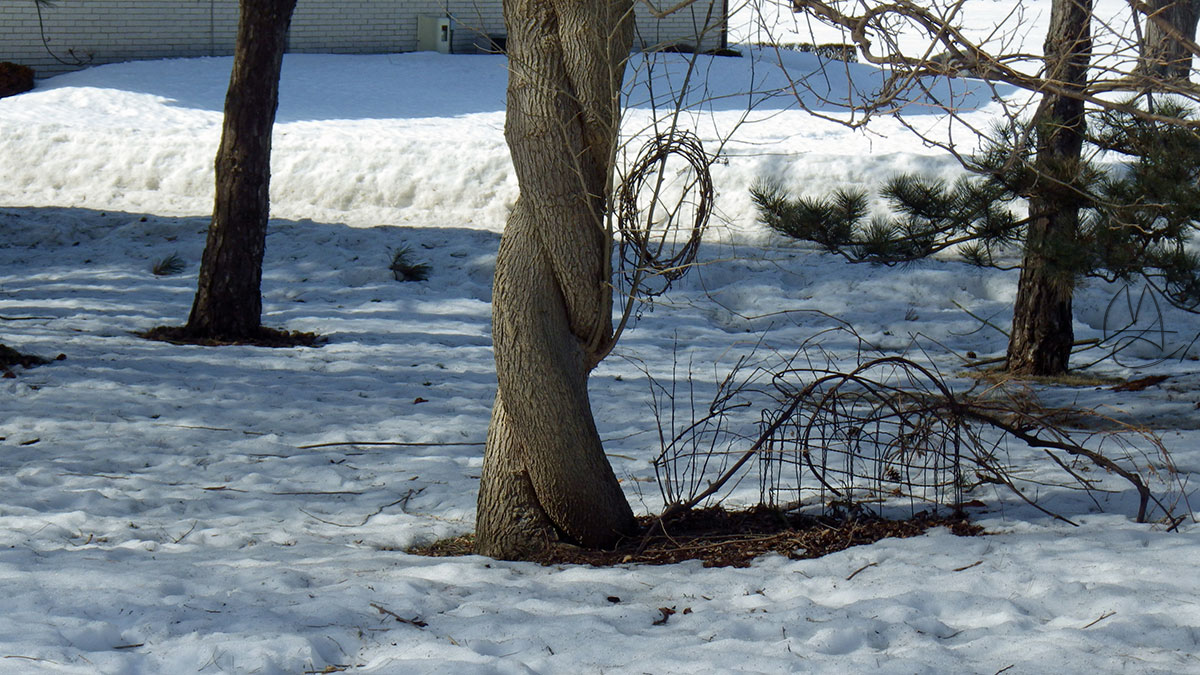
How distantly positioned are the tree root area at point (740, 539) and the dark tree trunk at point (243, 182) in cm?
376

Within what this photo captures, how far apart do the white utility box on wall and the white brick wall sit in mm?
189

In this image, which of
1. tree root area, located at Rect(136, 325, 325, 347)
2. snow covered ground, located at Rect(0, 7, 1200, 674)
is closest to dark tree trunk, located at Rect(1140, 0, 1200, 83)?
snow covered ground, located at Rect(0, 7, 1200, 674)

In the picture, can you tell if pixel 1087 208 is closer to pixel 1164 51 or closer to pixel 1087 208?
pixel 1087 208

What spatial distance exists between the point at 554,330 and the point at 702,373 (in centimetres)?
317

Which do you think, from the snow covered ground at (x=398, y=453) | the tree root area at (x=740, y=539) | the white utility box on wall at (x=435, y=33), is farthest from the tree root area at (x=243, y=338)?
the white utility box on wall at (x=435, y=33)

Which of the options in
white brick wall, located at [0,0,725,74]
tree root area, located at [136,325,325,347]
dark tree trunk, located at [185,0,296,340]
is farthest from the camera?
white brick wall, located at [0,0,725,74]

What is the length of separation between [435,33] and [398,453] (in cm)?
1502

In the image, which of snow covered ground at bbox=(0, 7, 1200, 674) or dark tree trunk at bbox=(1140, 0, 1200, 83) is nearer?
snow covered ground at bbox=(0, 7, 1200, 674)

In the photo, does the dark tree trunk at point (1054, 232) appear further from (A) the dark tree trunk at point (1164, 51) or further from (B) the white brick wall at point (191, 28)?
(B) the white brick wall at point (191, 28)

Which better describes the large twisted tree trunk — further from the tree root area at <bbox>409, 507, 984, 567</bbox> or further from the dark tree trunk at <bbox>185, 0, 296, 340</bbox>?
the dark tree trunk at <bbox>185, 0, 296, 340</bbox>

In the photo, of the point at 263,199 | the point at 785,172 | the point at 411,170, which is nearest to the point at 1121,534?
the point at 263,199

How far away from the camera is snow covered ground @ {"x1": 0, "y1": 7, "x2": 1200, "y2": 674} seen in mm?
2787

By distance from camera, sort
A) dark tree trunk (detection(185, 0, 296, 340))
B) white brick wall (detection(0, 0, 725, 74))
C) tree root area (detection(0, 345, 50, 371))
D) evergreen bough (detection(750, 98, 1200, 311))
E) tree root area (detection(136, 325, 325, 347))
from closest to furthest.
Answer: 1. evergreen bough (detection(750, 98, 1200, 311))
2. tree root area (detection(0, 345, 50, 371))
3. dark tree trunk (detection(185, 0, 296, 340))
4. tree root area (detection(136, 325, 325, 347))
5. white brick wall (detection(0, 0, 725, 74))

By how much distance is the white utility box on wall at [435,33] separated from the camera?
18.8m
